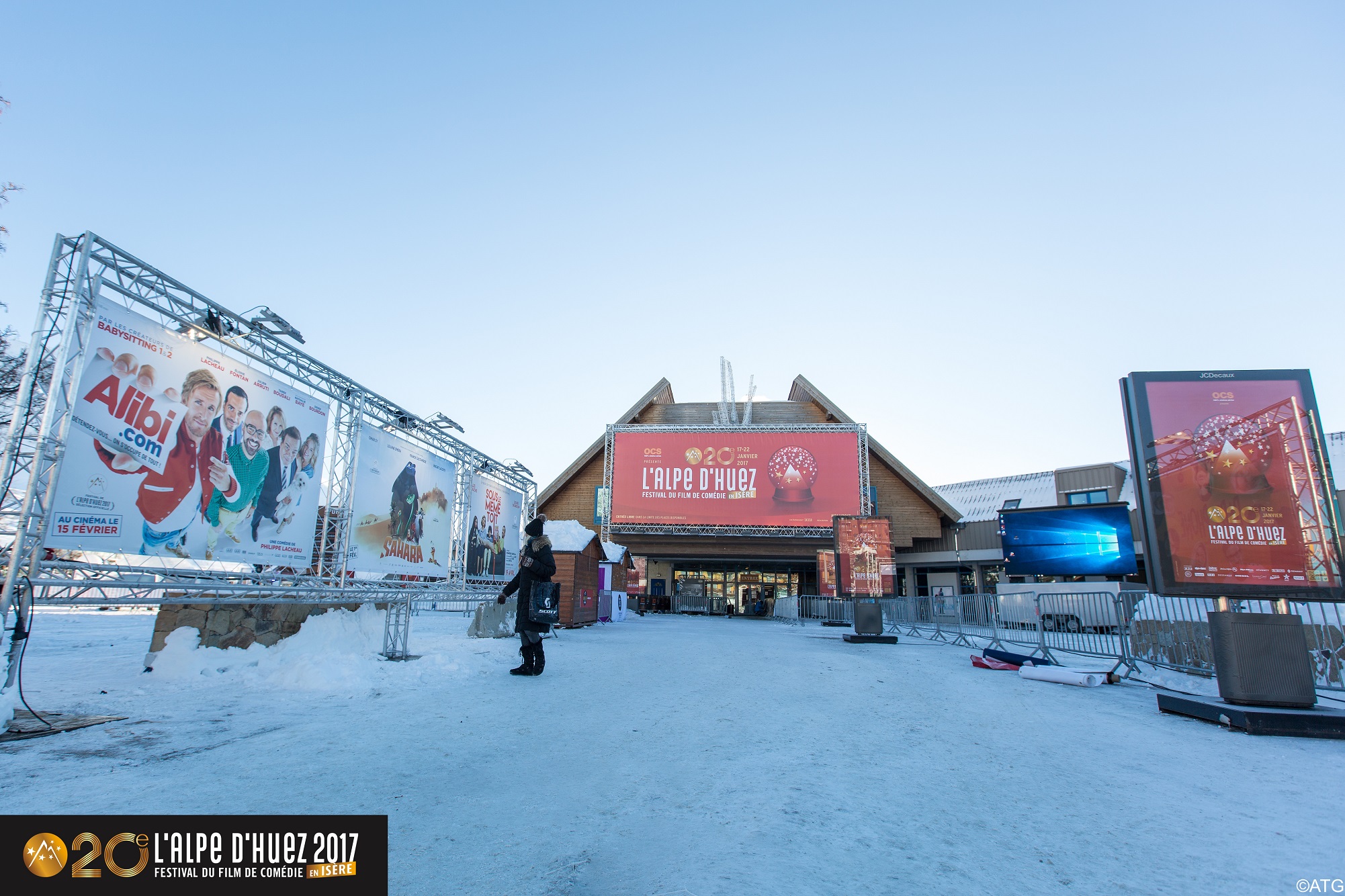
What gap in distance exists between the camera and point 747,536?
95.8 feet

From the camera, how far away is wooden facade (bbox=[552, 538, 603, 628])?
16.2 m

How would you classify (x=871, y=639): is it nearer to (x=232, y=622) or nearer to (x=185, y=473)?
(x=232, y=622)

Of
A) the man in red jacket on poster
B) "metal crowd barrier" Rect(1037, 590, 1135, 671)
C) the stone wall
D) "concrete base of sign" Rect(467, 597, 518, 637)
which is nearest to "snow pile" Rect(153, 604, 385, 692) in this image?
the stone wall

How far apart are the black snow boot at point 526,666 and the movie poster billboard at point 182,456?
3.12 metres

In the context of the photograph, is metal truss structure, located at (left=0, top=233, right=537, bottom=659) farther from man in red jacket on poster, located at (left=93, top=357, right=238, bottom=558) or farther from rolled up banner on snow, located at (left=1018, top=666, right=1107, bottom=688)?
rolled up banner on snow, located at (left=1018, top=666, right=1107, bottom=688)

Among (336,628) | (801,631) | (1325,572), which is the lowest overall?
(801,631)

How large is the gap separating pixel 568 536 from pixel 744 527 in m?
13.5

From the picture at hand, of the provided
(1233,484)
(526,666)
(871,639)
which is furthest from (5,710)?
(871,639)

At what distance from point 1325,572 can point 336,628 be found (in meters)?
11.6

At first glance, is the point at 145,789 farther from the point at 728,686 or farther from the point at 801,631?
the point at 801,631

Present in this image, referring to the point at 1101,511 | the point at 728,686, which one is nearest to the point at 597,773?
the point at 728,686

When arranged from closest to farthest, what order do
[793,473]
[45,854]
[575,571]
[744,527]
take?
[45,854] < [575,571] < [744,527] < [793,473]

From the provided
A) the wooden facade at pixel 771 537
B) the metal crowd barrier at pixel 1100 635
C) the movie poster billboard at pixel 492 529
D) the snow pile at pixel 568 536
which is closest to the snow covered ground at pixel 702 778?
the metal crowd barrier at pixel 1100 635

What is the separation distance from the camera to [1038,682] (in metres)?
7.69
